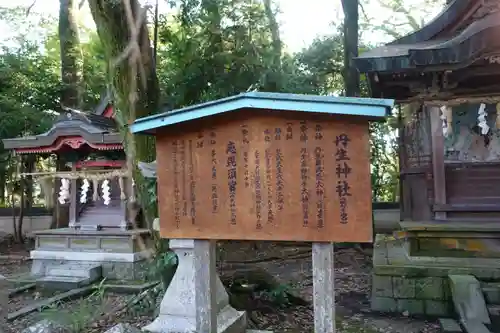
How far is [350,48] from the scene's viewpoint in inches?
499

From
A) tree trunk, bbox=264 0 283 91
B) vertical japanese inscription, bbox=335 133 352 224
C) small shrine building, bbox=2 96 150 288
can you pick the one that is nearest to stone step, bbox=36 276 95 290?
small shrine building, bbox=2 96 150 288

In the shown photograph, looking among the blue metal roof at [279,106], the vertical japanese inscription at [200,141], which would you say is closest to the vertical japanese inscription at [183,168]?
the vertical japanese inscription at [200,141]

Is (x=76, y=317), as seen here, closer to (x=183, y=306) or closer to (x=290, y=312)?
(x=183, y=306)

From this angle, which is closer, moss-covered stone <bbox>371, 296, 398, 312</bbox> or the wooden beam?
moss-covered stone <bbox>371, 296, 398, 312</bbox>

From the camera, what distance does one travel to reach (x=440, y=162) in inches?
306

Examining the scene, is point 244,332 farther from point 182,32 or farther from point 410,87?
point 182,32

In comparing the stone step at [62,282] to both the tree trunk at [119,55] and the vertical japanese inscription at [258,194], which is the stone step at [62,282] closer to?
the tree trunk at [119,55]

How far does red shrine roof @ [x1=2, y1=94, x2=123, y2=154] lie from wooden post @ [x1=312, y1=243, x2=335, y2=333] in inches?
295

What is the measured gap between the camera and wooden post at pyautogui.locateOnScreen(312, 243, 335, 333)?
145 inches

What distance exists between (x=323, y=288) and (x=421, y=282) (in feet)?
12.4

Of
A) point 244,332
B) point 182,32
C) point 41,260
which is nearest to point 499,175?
point 244,332

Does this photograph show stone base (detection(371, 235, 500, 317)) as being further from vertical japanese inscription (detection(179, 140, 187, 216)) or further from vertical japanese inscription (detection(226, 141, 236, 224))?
vertical japanese inscription (detection(179, 140, 187, 216))

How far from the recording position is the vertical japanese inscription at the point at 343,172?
353cm

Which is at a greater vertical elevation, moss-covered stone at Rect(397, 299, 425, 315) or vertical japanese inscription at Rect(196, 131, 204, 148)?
vertical japanese inscription at Rect(196, 131, 204, 148)
